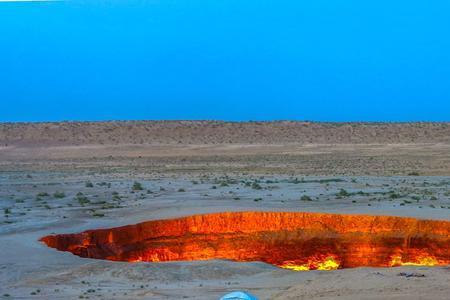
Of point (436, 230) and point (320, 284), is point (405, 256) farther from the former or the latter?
point (320, 284)

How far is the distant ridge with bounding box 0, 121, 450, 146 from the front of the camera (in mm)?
71938

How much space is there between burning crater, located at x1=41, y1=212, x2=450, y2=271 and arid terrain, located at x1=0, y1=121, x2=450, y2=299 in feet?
2.07

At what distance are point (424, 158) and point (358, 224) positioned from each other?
105 ft

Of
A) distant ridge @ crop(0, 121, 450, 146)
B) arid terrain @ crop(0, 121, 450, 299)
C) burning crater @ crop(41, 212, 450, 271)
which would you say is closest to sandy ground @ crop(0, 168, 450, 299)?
arid terrain @ crop(0, 121, 450, 299)

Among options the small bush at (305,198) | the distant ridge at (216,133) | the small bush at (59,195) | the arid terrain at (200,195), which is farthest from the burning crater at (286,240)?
the distant ridge at (216,133)

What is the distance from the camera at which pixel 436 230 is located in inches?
731

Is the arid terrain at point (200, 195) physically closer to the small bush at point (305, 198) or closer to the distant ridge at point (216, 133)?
the small bush at point (305, 198)

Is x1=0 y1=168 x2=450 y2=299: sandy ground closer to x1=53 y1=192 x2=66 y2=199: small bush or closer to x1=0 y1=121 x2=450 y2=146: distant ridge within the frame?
x1=53 y1=192 x2=66 y2=199: small bush

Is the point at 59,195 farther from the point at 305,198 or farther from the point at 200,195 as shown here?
the point at 305,198

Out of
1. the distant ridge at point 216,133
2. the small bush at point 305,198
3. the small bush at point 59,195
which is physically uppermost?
the distant ridge at point 216,133

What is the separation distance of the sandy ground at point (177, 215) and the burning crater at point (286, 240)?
70 centimetres

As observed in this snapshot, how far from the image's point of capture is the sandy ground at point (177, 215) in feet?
39.1

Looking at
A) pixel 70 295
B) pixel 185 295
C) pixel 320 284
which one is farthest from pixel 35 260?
pixel 320 284

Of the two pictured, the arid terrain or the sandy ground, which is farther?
the arid terrain
